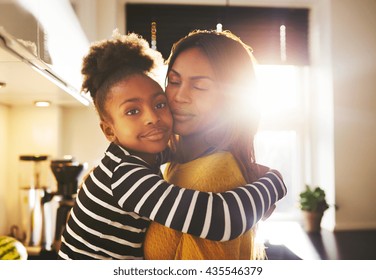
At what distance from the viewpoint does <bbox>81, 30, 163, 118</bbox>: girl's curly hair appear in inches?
25.4

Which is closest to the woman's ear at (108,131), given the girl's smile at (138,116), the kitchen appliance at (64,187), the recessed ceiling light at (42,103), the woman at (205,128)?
the girl's smile at (138,116)

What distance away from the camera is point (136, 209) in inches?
25.4

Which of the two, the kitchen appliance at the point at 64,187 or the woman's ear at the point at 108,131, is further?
the kitchen appliance at the point at 64,187

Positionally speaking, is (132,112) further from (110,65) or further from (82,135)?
(82,135)

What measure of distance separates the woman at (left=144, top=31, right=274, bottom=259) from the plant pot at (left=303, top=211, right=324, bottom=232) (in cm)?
40

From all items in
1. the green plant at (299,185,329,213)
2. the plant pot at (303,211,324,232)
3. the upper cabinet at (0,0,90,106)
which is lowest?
the plant pot at (303,211,324,232)

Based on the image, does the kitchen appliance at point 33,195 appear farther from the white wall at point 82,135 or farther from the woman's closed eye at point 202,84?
the woman's closed eye at point 202,84

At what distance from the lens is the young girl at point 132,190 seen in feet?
2.11

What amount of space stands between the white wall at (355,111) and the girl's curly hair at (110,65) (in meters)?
0.57

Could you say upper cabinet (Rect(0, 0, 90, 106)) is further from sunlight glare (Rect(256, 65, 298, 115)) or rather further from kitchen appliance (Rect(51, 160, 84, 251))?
sunlight glare (Rect(256, 65, 298, 115))

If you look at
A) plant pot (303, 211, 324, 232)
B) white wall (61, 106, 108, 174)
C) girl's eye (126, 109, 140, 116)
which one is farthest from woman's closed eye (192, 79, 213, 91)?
plant pot (303, 211, 324, 232)

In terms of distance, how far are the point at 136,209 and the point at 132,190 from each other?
1.5 inches

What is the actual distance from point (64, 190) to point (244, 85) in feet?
1.83

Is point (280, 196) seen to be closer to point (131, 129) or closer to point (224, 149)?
point (224, 149)
